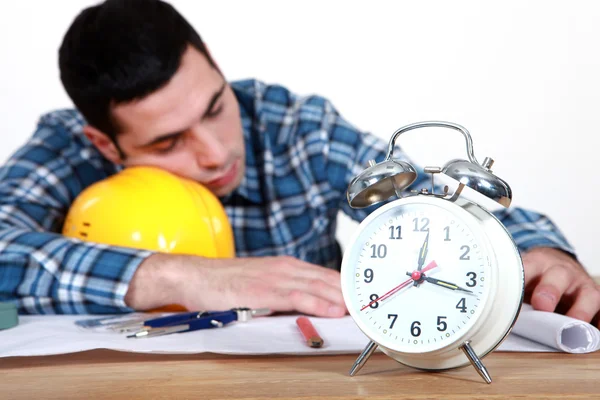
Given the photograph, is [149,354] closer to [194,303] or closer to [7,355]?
[7,355]

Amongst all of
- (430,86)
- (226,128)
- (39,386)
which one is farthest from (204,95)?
(430,86)

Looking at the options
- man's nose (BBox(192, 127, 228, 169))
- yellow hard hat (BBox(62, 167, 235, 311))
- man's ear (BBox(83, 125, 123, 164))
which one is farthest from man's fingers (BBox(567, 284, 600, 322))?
man's ear (BBox(83, 125, 123, 164))

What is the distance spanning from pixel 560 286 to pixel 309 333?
395mm

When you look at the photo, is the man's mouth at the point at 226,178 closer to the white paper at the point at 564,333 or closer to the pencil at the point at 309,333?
the pencil at the point at 309,333

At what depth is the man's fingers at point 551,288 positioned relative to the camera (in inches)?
41.1

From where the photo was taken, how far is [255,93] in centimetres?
198

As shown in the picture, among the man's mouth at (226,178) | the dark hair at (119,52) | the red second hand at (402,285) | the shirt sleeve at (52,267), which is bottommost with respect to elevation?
the shirt sleeve at (52,267)

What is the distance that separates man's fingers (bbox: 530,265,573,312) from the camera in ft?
3.42

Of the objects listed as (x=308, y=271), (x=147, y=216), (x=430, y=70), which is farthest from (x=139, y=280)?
(x=430, y=70)

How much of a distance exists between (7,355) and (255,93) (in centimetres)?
121

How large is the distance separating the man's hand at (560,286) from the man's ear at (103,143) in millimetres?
945

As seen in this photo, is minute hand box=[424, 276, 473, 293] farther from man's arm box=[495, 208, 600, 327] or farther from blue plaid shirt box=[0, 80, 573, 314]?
blue plaid shirt box=[0, 80, 573, 314]

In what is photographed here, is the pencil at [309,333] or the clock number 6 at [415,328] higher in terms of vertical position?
the clock number 6 at [415,328]

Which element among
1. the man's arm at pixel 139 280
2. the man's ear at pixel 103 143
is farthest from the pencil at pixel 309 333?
the man's ear at pixel 103 143
